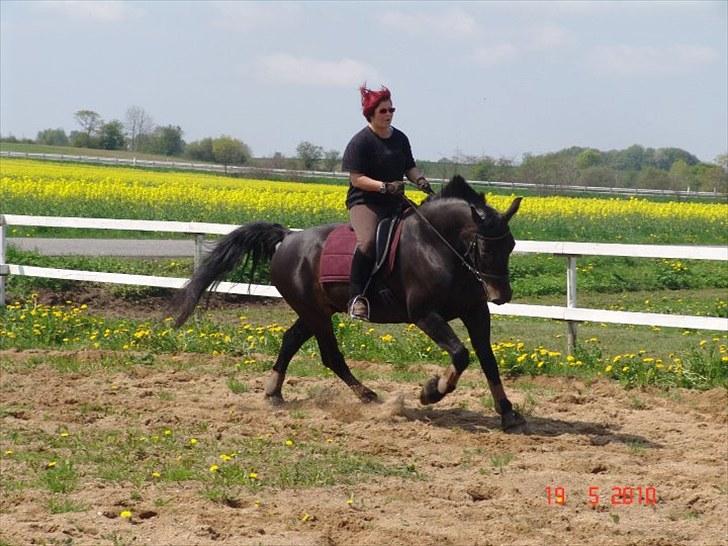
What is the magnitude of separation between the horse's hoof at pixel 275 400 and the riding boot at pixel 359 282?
1.17m

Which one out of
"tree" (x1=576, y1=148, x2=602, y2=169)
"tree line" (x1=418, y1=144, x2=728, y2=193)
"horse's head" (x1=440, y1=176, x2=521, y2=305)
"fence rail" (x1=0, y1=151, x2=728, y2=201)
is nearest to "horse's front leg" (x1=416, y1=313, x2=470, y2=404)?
"horse's head" (x1=440, y1=176, x2=521, y2=305)

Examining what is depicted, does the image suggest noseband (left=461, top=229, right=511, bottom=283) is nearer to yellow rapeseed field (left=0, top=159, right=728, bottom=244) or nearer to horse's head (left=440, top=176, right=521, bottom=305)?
horse's head (left=440, top=176, right=521, bottom=305)

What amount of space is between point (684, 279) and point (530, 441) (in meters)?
15.6

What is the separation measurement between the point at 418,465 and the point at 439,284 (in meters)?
1.68

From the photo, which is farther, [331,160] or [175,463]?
[331,160]

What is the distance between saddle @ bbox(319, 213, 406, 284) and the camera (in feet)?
30.8

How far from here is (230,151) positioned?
87312 mm

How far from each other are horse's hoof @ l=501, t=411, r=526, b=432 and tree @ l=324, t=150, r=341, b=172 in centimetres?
4843

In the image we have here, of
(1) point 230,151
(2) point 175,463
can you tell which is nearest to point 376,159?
(2) point 175,463

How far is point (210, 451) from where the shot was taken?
8.12 metres

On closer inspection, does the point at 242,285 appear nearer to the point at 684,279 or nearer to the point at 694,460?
the point at 694,460

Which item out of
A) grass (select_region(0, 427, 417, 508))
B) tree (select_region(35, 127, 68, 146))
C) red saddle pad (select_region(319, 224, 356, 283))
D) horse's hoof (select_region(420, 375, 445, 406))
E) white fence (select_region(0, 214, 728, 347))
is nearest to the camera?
grass (select_region(0, 427, 417, 508))

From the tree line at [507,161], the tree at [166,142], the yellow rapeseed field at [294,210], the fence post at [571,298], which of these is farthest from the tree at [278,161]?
the fence post at [571,298]

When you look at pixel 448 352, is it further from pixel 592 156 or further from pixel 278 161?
pixel 592 156
